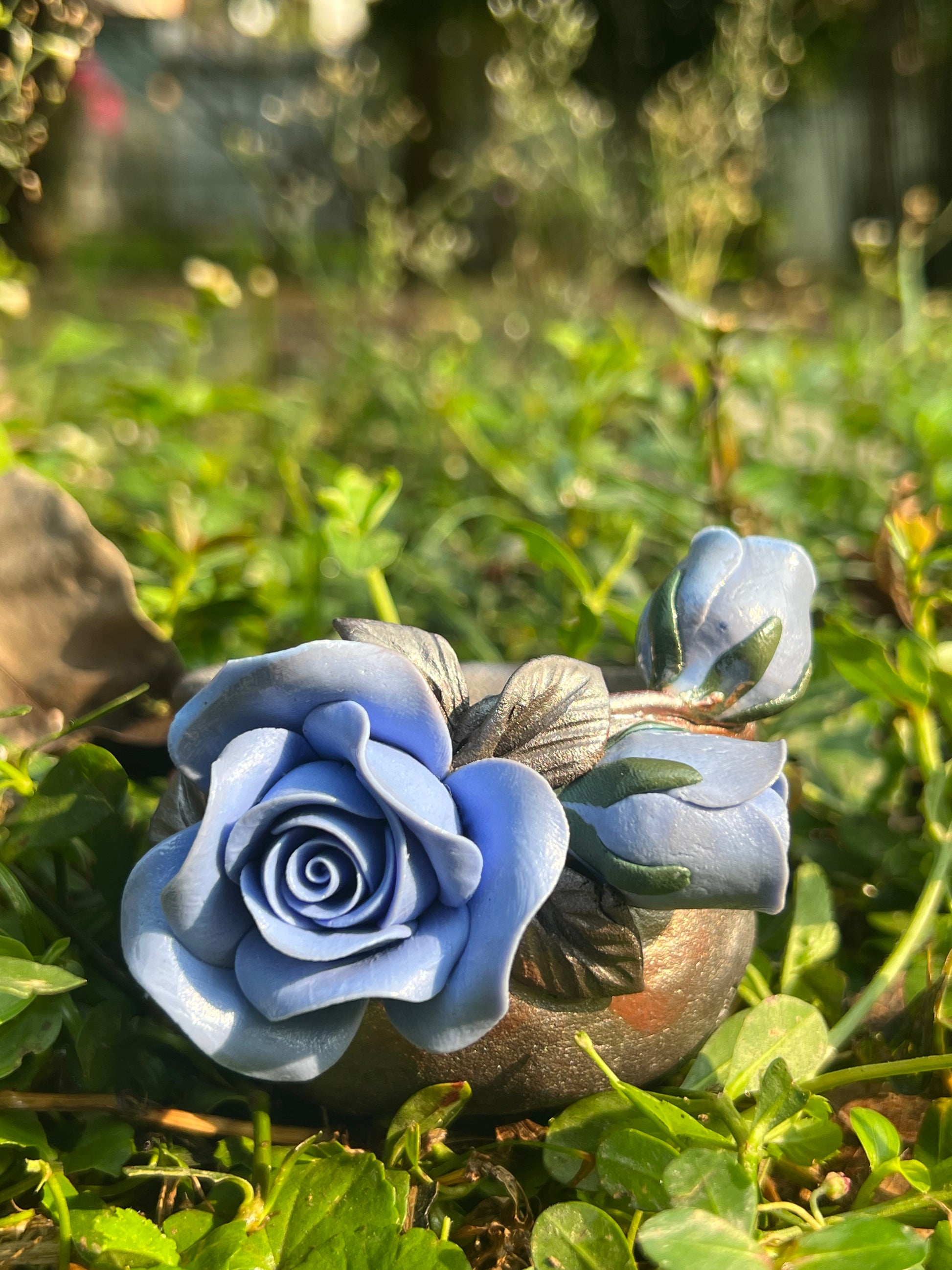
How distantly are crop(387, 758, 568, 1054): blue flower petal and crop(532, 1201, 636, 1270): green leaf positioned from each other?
10 centimetres

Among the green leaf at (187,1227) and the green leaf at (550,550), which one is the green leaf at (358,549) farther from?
the green leaf at (187,1227)

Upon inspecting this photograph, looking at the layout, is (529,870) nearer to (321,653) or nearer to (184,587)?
(321,653)

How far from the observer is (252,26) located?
190 centimetres

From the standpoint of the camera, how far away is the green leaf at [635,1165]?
1.44ft

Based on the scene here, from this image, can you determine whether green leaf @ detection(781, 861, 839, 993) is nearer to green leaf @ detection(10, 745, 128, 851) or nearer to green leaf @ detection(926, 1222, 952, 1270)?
green leaf @ detection(926, 1222, 952, 1270)

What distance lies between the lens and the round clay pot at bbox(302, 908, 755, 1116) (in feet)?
1.49

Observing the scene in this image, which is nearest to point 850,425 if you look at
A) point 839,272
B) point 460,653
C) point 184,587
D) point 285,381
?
point 460,653

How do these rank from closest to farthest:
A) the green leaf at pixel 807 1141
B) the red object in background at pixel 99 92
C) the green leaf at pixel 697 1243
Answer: the green leaf at pixel 697 1243 < the green leaf at pixel 807 1141 < the red object in background at pixel 99 92

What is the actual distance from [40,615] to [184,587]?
0.18 metres

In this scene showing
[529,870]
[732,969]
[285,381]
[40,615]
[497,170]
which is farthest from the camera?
[285,381]

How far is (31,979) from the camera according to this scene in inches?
17.7

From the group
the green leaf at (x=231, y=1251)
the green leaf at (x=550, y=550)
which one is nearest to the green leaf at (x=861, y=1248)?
the green leaf at (x=231, y=1251)

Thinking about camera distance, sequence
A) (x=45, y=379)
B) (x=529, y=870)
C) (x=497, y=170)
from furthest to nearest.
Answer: (x=497, y=170), (x=45, y=379), (x=529, y=870)

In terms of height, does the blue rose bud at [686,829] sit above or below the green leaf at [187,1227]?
above
